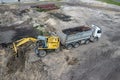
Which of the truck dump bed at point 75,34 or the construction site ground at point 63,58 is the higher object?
the truck dump bed at point 75,34

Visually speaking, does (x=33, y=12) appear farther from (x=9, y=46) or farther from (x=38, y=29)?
(x=9, y=46)

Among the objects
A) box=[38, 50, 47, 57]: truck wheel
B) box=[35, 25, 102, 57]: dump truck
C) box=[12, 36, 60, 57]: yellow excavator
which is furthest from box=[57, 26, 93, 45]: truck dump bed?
box=[38, 50, 47, 57]: truck wheel

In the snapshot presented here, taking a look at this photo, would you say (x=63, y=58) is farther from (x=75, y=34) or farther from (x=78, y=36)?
(x=78, y=36)

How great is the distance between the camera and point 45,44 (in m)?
27.2

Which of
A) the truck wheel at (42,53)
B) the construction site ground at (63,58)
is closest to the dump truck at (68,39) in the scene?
the truck wheel at (42,53)

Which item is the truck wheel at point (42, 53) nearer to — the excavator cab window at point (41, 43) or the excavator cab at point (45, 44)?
the excavator cab at point (45, 44)

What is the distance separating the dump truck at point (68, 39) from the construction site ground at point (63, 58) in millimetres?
708

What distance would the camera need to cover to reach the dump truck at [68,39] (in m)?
27.2

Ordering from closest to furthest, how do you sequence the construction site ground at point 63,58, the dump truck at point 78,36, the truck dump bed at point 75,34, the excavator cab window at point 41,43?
the construction site ground at point 63,58 → the excavator cab window at point 41,43 → the truck dump bed at point 75,34 → the dump truck at point 78,36

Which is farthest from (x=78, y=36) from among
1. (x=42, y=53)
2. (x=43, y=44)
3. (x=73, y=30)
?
(x=42, y=53)

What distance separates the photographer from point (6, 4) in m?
46.2

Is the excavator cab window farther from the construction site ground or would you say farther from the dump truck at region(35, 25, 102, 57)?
the construction site ground

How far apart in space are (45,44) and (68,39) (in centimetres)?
333

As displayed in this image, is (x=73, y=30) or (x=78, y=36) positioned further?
(x=73, y=30)
